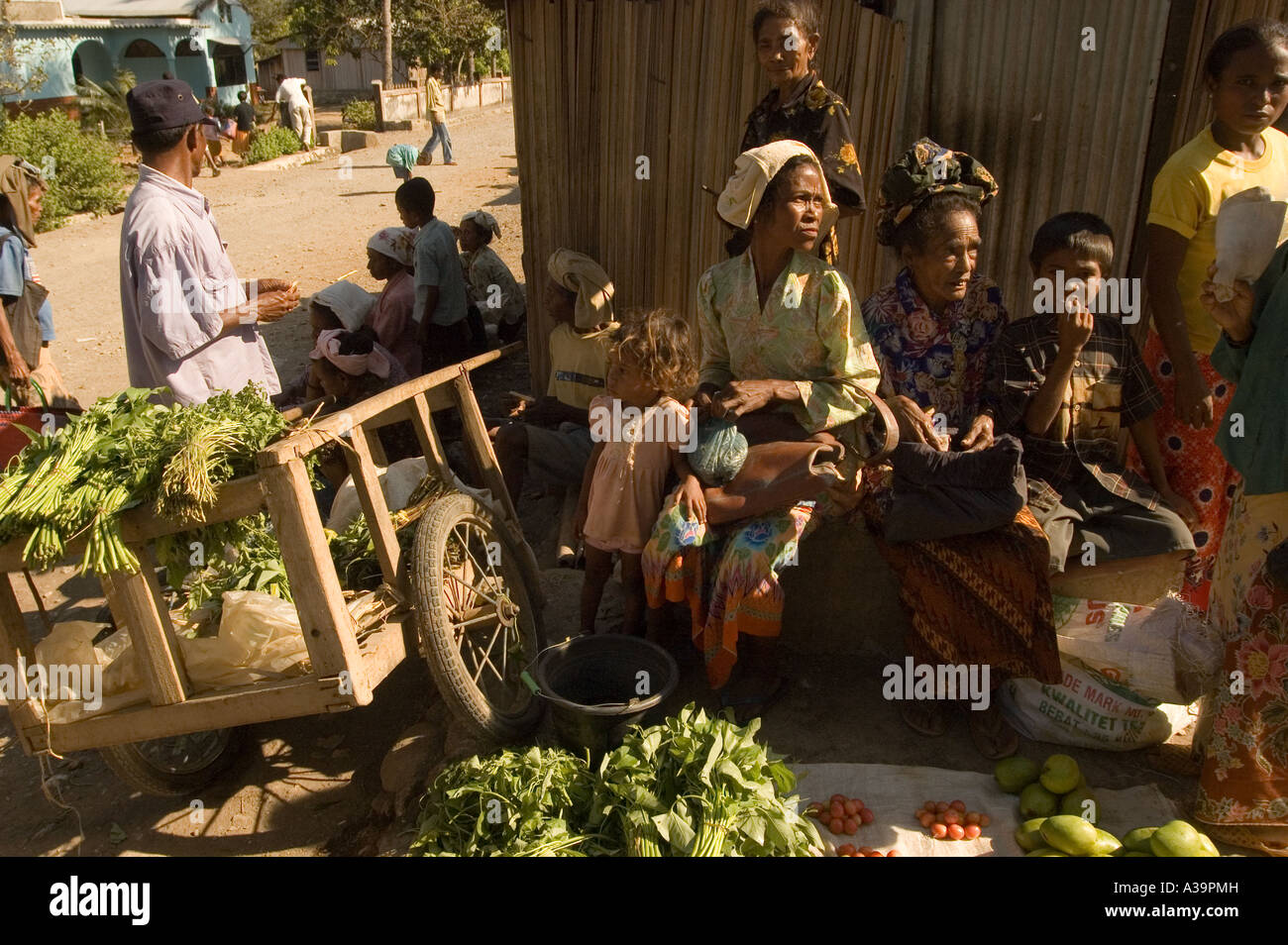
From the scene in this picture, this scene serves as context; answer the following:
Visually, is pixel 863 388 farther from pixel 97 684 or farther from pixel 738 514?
pixel 97 684

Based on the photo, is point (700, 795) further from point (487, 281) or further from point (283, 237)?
point (283, 237)

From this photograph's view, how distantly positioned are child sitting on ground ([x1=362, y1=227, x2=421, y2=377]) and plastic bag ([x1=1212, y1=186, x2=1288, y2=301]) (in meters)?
4.77

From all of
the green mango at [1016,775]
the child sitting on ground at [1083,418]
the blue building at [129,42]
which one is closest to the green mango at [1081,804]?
the green mango at [1016,775]

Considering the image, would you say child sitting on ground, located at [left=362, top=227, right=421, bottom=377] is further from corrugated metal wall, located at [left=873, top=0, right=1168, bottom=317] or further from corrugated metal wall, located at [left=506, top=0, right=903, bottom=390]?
corrugated metal wall, located at [left=873, top=0, right=1168, bottom=317]

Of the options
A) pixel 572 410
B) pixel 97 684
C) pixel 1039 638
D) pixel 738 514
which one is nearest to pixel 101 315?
pixel 572 410

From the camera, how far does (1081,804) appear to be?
304 cm

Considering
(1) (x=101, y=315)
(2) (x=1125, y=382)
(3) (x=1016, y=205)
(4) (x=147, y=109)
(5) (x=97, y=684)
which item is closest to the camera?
(5) (x=97, y=684)

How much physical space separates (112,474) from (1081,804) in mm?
3204

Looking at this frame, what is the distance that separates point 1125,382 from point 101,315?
10858 millimetres

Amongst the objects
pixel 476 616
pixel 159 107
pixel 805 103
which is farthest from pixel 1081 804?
pixel 159 107

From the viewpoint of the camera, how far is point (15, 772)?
159 inches

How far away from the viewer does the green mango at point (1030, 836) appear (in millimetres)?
→ 2945

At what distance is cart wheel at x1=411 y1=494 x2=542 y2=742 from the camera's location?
3227 mm

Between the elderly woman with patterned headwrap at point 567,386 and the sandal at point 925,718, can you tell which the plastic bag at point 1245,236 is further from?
the elderly woman with patterned headwrap at point 567,386
